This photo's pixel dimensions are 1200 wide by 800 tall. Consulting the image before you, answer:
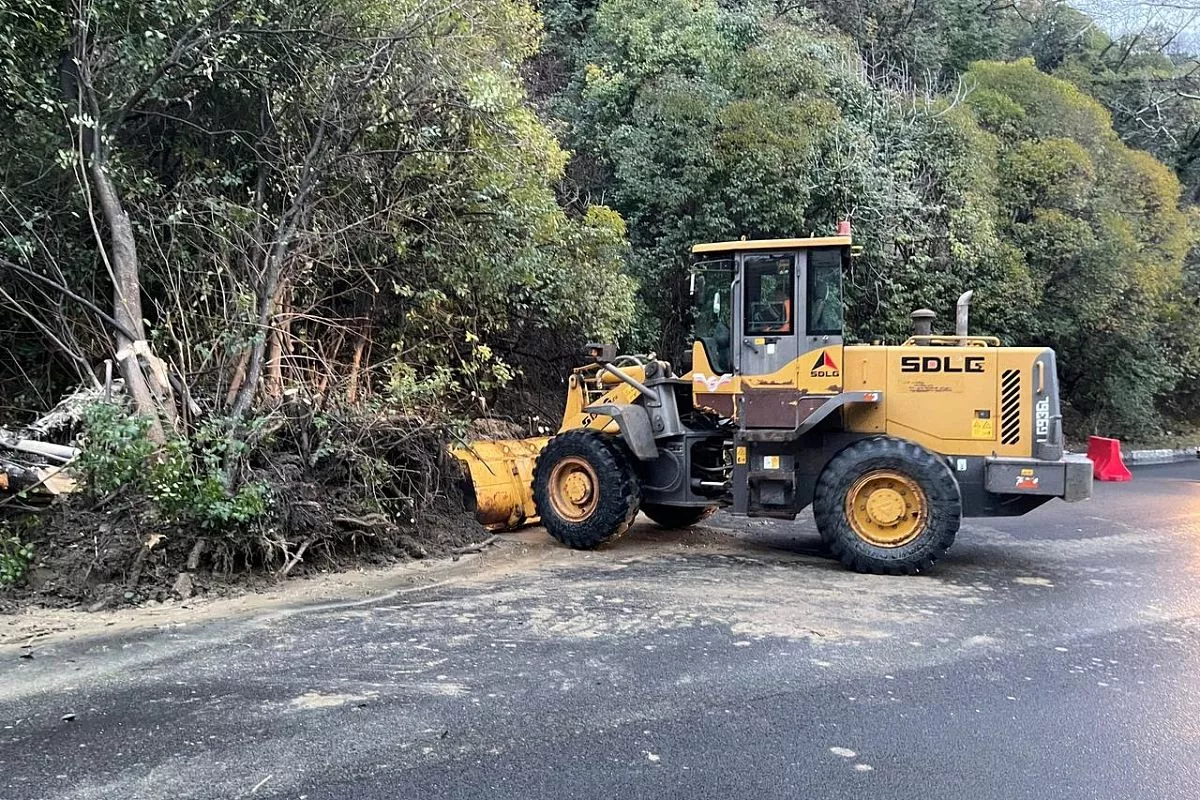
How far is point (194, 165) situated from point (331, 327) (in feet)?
6.65

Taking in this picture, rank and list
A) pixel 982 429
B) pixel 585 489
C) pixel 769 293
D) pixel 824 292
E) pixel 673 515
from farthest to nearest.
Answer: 1. pixel 673 515
2. pixel 585 489
3. pixel 769 293
4. pixel 824 292
5. pixel 982 429

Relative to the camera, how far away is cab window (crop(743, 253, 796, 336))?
7977 mm

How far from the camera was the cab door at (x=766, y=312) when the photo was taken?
798cm

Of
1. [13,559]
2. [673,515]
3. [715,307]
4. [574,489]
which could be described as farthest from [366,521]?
[715,307]

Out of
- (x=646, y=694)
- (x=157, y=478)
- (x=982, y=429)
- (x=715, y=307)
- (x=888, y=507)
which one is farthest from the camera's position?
(x=715, y=307)

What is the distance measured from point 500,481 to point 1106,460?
7.69m

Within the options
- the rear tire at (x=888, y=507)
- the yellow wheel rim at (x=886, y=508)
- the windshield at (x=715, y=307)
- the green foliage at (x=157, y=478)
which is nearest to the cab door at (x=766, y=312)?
the windshield at (x=715, y=307)

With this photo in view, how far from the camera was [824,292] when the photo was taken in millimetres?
7918

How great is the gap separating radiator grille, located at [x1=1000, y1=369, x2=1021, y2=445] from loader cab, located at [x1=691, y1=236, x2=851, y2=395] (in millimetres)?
1351

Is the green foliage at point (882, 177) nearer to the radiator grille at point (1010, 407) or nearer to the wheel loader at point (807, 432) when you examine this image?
the wheel loader at point (807, 432)

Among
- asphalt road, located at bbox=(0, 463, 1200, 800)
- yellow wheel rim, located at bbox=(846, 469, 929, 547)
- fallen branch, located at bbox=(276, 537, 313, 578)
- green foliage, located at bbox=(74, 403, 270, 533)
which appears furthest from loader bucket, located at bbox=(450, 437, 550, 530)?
yellow wheel rim, located at bbox=(846, 469, 929, 547)

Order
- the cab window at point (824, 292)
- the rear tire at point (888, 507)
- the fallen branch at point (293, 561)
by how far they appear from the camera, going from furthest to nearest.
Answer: the cab window at point (824, 292) < the rear tire at point (888, 507) < the fallen branch at point (293, 561)

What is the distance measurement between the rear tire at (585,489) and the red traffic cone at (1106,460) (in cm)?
639

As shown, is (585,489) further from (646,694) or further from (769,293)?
(646,694)
